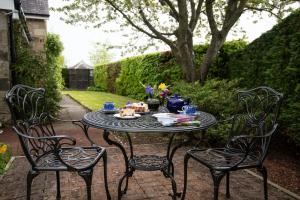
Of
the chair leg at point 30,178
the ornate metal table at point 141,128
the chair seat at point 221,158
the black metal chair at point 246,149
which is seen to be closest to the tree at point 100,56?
the ornate metal table at point 141,128

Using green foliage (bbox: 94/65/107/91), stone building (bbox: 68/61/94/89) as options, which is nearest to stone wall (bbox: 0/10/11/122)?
green foliage (bbox: 94/65/107/91)

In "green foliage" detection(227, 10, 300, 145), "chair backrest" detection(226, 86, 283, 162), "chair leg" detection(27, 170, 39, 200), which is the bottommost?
"chair leg" detection(27, 170, 39, 200)

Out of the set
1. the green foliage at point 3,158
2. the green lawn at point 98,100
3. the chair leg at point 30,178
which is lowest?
the green lawn at point 98,100

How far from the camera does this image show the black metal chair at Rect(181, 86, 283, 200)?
2646mm

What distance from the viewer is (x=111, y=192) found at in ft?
11.5

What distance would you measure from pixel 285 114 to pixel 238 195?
1.94 metres

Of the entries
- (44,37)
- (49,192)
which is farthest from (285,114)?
(44,37)

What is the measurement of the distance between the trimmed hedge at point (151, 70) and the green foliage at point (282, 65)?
206cm

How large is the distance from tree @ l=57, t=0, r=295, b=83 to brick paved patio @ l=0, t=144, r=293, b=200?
4451 millimetres

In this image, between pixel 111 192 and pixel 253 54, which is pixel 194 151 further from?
pixel 253 54

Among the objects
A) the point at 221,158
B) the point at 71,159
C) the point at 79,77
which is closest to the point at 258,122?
the point at 221,158

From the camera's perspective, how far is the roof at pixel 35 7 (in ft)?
35.7

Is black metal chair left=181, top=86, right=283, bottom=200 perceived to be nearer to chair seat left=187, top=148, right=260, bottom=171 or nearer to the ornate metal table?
chair seat left=187, top=148, right=260, bottom=171

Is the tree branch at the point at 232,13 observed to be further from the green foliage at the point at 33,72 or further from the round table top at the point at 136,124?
the round table top at the point at 136,124
